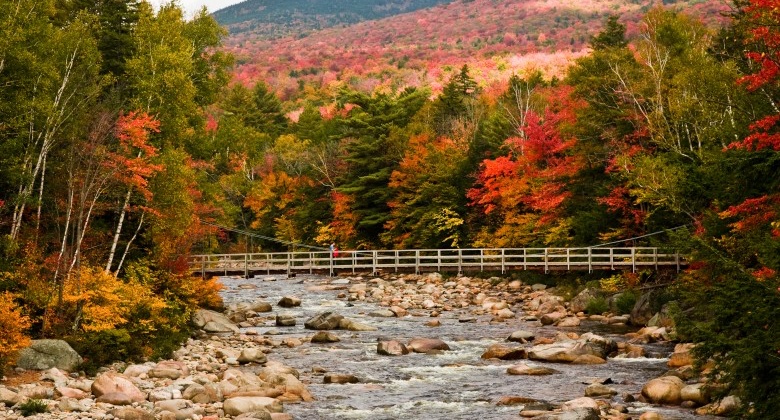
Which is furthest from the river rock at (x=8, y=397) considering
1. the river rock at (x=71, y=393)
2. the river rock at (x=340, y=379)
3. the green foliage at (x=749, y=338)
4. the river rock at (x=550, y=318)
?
the river rock at (x=550, y=318)

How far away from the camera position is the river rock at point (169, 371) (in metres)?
20.7

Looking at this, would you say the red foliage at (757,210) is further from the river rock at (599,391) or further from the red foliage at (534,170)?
the red foliage at (534,170)

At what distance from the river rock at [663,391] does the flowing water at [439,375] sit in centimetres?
54

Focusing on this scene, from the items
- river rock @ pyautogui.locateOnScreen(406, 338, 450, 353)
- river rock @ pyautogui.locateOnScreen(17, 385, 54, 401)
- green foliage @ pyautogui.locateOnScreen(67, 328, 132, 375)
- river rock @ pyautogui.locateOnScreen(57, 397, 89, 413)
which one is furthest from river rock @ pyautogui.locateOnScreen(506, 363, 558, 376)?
river rock @ pyautogui.locateOnScreen(17, 385, 54, 401)

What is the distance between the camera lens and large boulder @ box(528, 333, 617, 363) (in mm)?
23797

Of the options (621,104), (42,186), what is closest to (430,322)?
(621,104)

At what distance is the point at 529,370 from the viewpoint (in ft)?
72.3

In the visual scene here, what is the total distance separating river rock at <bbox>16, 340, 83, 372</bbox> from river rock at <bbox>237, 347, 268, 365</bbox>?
15.9 feet

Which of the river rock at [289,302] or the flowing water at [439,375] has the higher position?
the river rock at [289,302]

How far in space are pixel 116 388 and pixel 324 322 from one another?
13875 mm

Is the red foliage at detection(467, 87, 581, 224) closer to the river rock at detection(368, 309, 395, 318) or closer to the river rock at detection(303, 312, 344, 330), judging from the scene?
the river rock at detection(368, 309, 395, 318)

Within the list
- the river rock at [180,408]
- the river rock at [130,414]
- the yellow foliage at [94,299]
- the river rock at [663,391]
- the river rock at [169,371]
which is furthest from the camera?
the yellow foliage at [94,299]

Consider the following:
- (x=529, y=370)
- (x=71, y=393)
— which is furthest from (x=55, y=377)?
(x=529, y=370)

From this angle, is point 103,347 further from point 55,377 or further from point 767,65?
point 767,65
